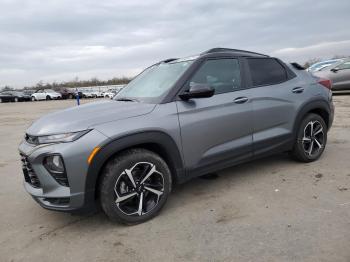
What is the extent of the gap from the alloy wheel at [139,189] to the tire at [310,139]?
2360mm

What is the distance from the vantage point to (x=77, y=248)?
9.82 feet

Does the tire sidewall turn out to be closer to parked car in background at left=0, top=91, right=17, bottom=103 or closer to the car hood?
the car hood

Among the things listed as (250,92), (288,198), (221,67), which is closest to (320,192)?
(288,198)

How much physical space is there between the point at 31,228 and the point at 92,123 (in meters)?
1.36

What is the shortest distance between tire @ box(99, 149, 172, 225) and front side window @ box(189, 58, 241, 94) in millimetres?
1093

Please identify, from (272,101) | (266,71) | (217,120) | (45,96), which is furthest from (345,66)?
(45,96)

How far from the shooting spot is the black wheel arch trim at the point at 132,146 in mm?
3025

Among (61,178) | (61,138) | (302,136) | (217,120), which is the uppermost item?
(61,138)

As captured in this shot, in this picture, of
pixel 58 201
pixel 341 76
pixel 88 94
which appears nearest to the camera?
pixel 58 201

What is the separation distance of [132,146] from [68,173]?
2.18 feet

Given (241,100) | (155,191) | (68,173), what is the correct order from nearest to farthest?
(68,173), (155,191), (241,100)

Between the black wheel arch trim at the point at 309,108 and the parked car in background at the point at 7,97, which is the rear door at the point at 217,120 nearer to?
the black wheel arch trim at the point at 309,108

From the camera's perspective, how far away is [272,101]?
432 centimetres

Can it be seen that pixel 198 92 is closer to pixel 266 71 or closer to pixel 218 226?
pixel 218 226
